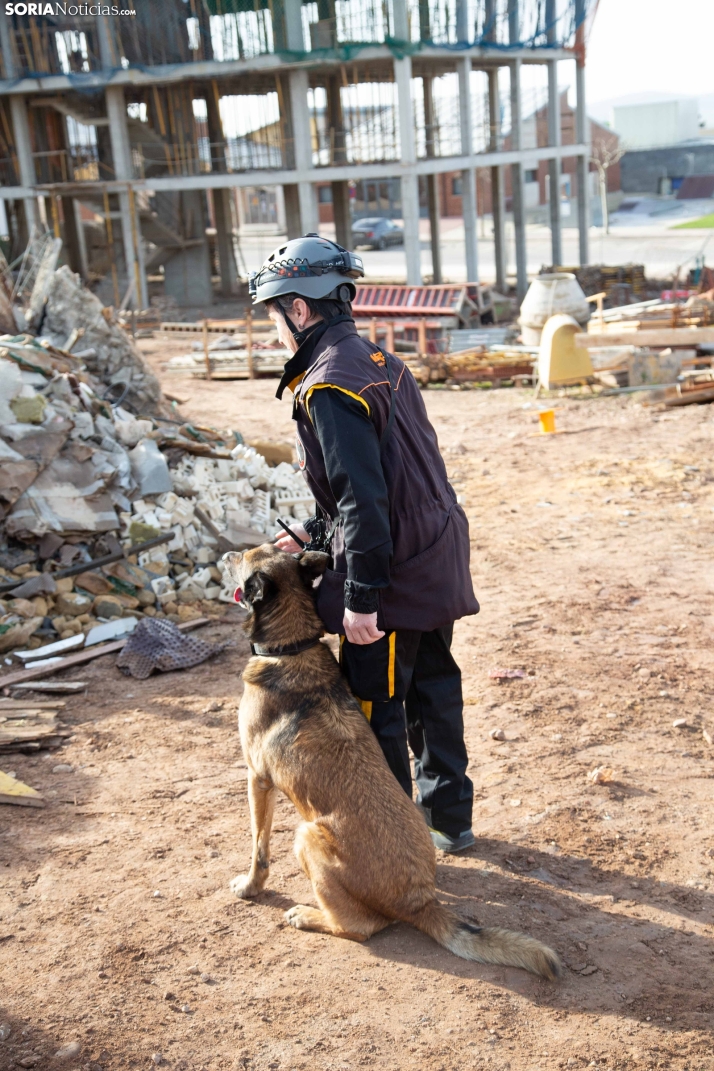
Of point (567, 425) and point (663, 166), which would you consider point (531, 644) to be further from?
point (663, 166)

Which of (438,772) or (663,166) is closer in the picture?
(438,772)

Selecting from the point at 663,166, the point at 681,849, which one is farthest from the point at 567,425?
the point at 663,166

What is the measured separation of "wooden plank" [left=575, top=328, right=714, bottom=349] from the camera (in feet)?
51.1

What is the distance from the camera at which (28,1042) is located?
3.13 metres

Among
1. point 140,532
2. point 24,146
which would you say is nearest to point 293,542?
point 140,532

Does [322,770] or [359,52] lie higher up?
[359,52]

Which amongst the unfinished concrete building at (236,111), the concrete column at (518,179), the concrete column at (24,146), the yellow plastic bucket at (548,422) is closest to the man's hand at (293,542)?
the yellow plastic bucket at (548,422)

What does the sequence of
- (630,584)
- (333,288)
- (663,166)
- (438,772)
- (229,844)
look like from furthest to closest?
(663,166)
(630,584)
(229,844)
(438,772)
(333,288)

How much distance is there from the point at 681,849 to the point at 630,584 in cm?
347

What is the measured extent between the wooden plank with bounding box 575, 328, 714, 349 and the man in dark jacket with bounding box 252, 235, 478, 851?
1274 cm

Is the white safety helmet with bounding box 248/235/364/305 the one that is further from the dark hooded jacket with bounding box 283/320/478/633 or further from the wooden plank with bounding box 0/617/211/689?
the wooden plank with bounding box 0/617/211/689

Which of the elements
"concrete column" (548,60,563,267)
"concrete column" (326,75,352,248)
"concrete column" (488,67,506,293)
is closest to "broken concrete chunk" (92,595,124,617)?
"concrete column" (326,75,352,248)

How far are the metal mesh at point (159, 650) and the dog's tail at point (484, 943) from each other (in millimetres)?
3316

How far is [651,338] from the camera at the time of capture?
15.8m
